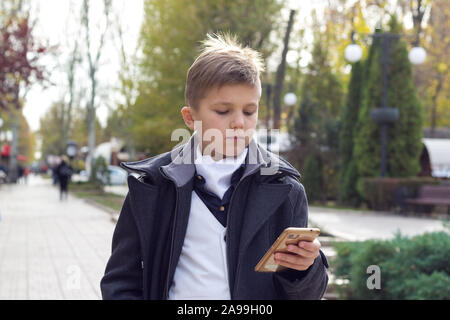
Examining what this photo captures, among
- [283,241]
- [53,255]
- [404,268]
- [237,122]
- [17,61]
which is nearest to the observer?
[283,241]

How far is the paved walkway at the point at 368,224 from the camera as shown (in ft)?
42.3

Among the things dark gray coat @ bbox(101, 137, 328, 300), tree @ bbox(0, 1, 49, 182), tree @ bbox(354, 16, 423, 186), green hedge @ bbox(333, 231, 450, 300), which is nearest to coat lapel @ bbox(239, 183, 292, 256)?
dark gray coat @ bbox(101, 137, 328, 300)

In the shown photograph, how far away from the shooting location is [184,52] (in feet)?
76.6

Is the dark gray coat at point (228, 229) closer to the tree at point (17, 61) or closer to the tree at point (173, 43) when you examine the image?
the tree at point (17, 61)

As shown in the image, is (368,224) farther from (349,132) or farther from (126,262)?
(126,262)

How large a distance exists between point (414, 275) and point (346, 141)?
18.1 m

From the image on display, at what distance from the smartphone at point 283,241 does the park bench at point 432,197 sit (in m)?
17.4

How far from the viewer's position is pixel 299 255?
1.76 metres

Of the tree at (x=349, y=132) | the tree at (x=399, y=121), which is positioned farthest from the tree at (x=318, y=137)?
the tree at (x=399, y=121)

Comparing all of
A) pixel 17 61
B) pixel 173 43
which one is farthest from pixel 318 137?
pixel 17 61

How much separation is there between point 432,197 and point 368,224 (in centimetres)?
449

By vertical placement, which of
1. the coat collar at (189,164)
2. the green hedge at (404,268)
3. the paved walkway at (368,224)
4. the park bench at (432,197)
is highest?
the coat collar at (189,164)

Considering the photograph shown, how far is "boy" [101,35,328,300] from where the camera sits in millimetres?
1872

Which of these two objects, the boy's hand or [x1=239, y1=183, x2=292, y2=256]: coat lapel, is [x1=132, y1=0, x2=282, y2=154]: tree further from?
the boy's hand
